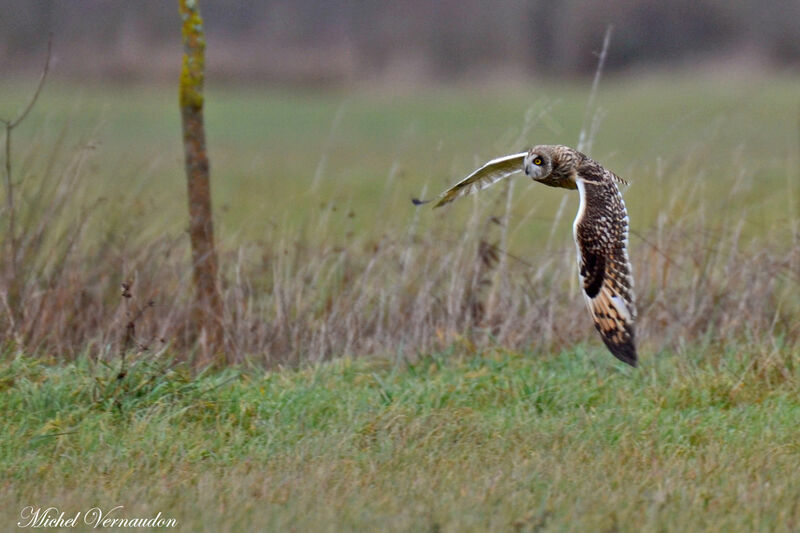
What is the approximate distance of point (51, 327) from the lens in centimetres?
691

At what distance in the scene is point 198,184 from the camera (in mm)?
7223

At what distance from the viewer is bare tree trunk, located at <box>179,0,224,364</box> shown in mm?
7078

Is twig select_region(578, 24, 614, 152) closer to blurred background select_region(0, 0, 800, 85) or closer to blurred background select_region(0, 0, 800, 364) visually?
blurred background select_region(0, 0, 800, 364)

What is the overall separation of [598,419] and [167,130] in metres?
26.0

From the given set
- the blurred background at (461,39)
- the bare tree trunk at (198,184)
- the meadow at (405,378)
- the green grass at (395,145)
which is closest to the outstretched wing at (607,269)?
the meadow at (405,378)

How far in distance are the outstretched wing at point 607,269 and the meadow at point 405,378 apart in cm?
53

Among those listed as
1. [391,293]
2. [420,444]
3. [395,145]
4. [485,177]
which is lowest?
[395,145]

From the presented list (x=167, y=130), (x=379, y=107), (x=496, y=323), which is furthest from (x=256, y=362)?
(x=379, y=107)

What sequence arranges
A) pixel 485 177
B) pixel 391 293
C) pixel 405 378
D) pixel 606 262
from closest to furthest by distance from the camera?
pixel 606 262 < pixel 485 177 < pixel 405 378 < pixel 391 293

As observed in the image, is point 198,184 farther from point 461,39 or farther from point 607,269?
point 461,39

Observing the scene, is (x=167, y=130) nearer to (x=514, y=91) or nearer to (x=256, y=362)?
(x=514, y=91)
